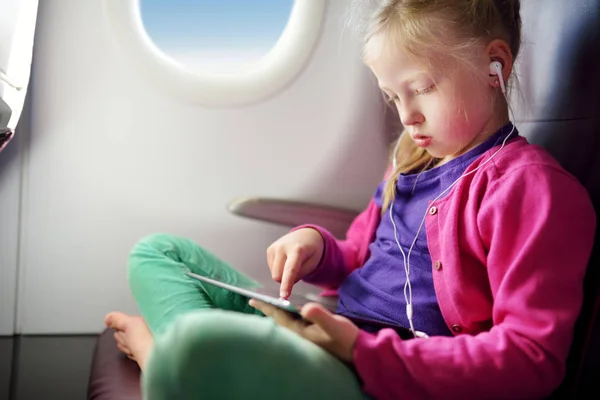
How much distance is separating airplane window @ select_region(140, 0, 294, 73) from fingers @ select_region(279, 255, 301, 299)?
530 mm

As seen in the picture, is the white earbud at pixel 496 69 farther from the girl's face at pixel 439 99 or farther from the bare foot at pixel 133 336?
the bare foot at pixel 133 336

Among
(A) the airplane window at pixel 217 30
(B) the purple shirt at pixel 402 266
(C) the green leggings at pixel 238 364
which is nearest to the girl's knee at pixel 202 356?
(C) the green leggings at pixel 238 364

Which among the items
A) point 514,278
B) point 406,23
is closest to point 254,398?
point 514,278

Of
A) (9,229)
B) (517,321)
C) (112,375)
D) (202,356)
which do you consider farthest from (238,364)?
(9,229)

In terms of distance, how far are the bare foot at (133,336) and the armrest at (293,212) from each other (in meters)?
0.33

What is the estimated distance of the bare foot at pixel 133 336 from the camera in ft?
3.46

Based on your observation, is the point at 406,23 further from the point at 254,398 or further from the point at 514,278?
the point at 254,398

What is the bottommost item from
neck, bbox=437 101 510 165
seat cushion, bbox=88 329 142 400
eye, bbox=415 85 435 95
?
seat cushion, bbox=88 329 142 400

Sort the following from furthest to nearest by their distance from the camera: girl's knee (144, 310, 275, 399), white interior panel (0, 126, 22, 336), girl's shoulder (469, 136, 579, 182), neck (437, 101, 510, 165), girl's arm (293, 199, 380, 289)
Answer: white interior panel (0, 126, 22, 336), girl's arm (293, 199, 380, 289), neck (437, 101, 510, 165), girl's shoulder (469, 136, 579, 182), girl's knee (144, 310, 275, 399)

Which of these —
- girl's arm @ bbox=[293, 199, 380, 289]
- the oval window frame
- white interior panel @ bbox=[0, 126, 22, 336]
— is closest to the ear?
girl's arm @ bbox=[293, 199, 380, 289]

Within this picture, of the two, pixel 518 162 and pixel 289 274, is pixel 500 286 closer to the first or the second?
pixel 518 162

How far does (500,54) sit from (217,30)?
654 mm

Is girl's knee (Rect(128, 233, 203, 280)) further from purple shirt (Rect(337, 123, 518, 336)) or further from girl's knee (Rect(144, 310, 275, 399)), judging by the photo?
girl's knee (Rect(144, 310, 275, 399))

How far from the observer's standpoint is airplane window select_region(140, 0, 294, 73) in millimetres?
1370
